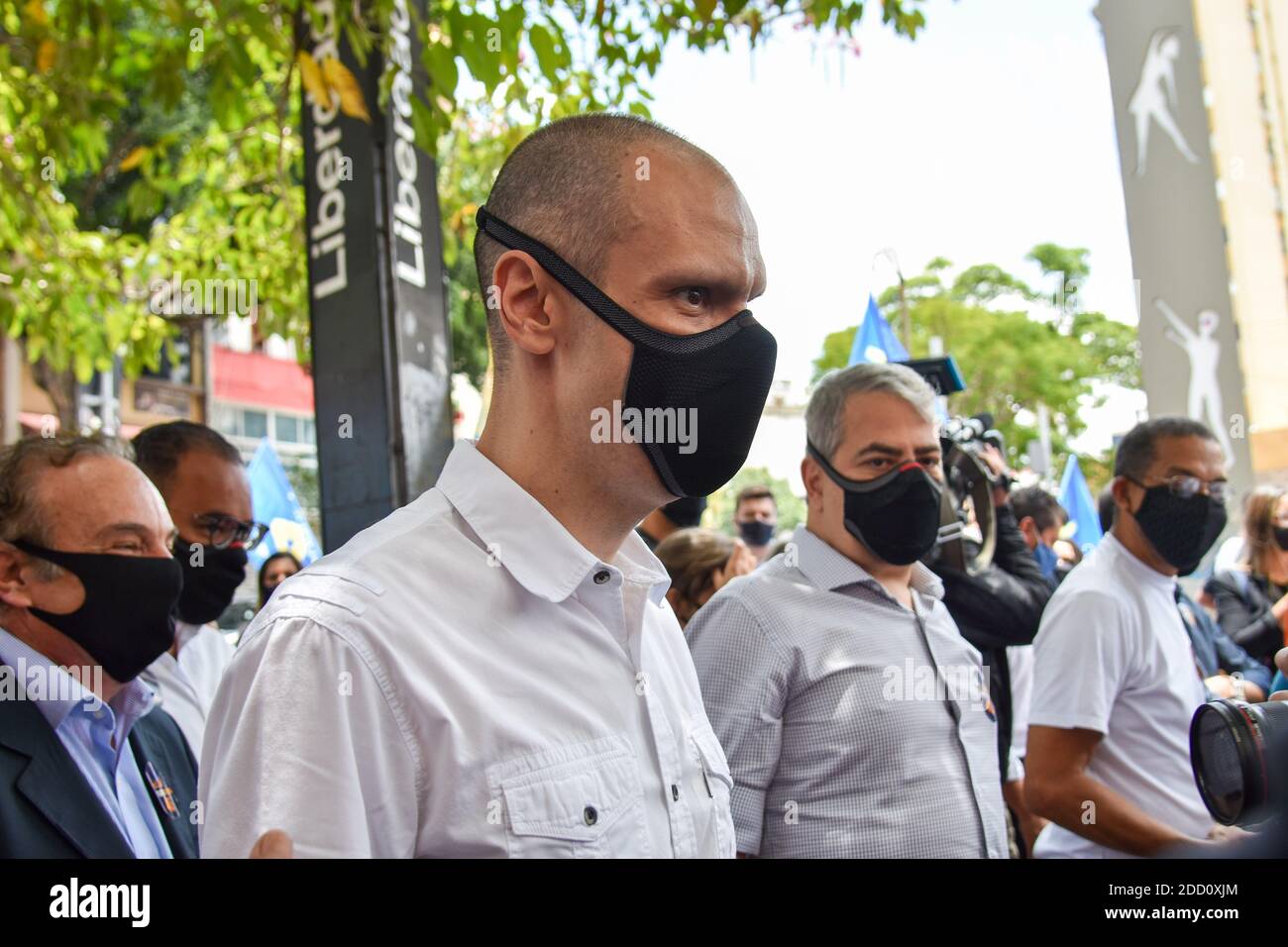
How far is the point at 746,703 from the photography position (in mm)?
2254

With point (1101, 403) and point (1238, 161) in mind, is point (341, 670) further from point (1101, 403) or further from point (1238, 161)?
point (1101, 403)

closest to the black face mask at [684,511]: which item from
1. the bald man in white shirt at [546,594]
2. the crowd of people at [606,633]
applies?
the crowd of people at [606,633]

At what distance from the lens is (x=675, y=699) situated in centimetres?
154

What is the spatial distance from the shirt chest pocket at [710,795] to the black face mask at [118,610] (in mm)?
1528

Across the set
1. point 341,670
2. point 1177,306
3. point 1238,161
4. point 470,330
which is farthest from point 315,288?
point 1238,161

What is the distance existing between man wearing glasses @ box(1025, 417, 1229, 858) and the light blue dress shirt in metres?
2.16

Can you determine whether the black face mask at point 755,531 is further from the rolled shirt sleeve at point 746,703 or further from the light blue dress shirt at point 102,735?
the light blue dress shirt at point 102,735

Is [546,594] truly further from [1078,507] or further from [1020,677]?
[1078,507]

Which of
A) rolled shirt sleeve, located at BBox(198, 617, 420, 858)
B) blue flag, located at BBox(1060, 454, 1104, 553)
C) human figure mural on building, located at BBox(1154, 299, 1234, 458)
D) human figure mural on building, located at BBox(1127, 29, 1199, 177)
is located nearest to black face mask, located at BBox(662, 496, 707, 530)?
rolled shirt sleeve, located at BBox(198, 617, 420, 858)

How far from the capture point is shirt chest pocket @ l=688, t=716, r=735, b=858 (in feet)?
4.75

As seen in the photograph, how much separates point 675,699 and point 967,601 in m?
2.05

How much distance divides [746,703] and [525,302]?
1113mm

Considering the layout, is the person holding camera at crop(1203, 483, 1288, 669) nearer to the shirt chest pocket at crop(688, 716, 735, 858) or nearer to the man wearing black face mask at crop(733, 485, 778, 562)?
the man wearing black face mask at crop(733, 485, 778, 562)

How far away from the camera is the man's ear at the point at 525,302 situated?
146 centimetres
